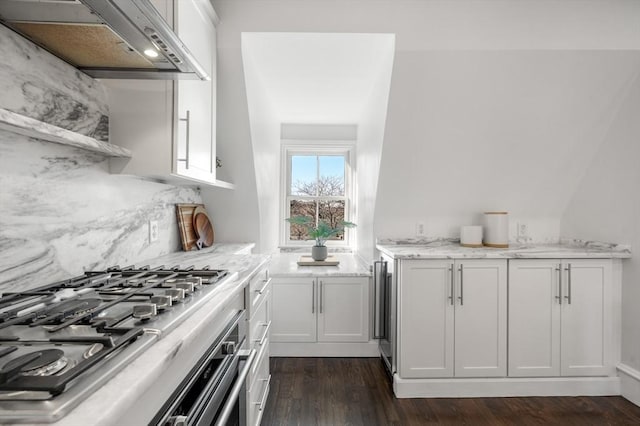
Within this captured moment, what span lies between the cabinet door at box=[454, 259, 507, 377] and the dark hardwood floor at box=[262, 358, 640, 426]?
0.24 m

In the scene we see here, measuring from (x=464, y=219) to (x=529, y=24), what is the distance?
4.82ft

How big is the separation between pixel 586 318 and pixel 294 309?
2119mm

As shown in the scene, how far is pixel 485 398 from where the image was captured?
2234 millimetres

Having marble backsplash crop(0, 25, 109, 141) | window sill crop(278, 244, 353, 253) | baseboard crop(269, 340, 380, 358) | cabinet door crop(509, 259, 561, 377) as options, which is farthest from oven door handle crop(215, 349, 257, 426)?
window sill crop(278, 244, 353, 253)

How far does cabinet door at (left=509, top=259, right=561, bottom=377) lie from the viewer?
89.3 inches

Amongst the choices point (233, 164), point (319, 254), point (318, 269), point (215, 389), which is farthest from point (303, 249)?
point (215, 389)

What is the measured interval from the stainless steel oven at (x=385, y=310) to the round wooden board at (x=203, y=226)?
1396mm

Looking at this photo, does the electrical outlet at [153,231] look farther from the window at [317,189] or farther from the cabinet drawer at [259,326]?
the window at [317,189]

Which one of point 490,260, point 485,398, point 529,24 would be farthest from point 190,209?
point 529,24

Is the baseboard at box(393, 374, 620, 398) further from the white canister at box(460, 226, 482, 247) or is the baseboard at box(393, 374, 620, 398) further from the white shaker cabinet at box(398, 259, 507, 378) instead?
the white canister at box(460, 226, 482, 247)

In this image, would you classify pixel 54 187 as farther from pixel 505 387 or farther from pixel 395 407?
pixel 505 387

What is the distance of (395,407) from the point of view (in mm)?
2094

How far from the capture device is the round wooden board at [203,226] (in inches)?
98.2

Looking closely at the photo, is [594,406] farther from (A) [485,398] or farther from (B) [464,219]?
(B) [464,219]
